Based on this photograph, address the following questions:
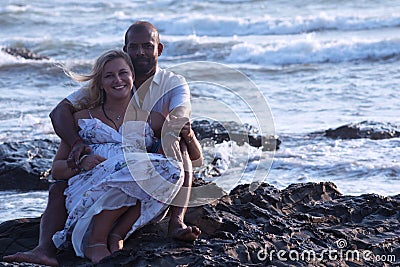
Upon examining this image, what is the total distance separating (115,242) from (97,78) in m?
1.02

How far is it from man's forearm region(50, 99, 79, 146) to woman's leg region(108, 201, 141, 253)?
560 mm

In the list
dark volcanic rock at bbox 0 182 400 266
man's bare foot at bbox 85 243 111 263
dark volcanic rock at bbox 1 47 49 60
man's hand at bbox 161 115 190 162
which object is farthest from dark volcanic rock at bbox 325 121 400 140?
dark volcanic rock at bbox 1 47 49 60

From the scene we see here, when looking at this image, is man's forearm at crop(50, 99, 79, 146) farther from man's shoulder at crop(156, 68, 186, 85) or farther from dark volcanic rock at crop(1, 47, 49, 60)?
dark volcanic rock at crop(1, 47, 49, 60)

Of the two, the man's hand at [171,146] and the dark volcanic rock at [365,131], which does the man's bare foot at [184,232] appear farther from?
the dark volcanic rock at [365,131]

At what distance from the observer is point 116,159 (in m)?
4.32

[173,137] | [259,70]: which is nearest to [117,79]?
[173,137]

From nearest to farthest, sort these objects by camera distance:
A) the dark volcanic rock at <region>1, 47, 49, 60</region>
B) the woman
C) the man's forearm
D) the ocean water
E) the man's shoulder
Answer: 1. the woman
2. the man's forearm
3. the man's shoulder
4. the ocean water
5. the dark volcanic rock at <region>1, 47, 49, 60</region>

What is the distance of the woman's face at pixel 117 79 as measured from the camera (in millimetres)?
4586

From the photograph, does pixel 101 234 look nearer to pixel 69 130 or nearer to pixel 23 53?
pixel 69 130

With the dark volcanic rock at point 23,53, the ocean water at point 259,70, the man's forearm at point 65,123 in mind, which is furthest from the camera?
the dark volcanic rock at point 23,53

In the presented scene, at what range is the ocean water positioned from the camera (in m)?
7.78

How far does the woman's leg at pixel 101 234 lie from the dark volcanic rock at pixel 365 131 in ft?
17.1

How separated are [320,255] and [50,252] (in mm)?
1348

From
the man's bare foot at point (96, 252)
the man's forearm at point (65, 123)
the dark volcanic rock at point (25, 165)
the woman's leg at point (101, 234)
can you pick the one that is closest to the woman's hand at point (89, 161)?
the man's forearm at point (65, 123)
